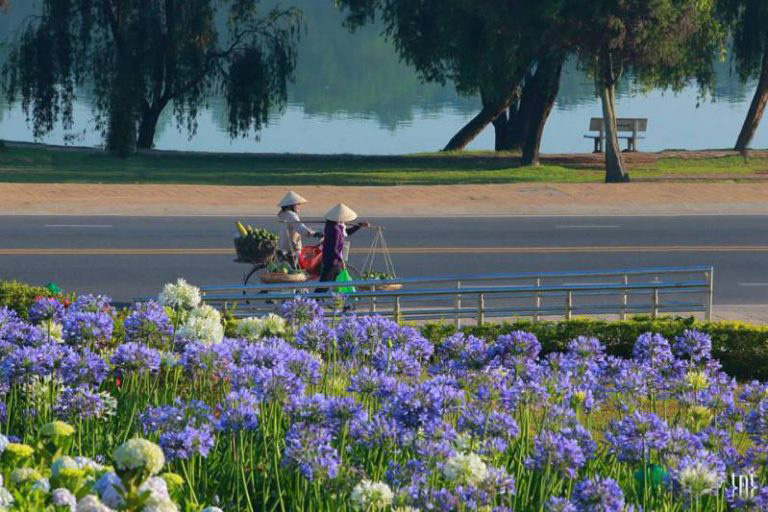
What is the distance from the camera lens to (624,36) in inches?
1222

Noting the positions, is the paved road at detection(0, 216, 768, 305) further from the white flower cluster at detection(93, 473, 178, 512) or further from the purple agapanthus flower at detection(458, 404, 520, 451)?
the white flower cluster at detection(93, 473, 178, 512)

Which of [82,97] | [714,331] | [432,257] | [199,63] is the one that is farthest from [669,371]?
[82,97]

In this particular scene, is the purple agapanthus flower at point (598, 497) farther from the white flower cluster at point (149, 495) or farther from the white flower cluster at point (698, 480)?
the white flower cluster at point (149, 495)

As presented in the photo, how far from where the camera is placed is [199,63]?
3909 cm

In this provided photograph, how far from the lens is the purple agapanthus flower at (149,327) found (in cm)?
823

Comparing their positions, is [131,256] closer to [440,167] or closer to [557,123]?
[440,167]

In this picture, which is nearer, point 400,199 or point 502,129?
point 400,199

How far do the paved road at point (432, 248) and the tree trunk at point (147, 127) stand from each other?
1518cm

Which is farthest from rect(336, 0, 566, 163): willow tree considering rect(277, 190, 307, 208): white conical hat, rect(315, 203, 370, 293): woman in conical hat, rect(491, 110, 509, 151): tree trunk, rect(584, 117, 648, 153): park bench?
rect(315, 203, 370, 293): woman in conical hat

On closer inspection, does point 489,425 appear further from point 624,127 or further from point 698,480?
point 624,127

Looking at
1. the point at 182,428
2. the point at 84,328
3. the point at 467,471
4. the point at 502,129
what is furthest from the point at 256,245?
the point at 502,129

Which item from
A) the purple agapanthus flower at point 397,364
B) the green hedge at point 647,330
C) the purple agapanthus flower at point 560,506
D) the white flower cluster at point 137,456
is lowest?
the green hedge at point 647,330

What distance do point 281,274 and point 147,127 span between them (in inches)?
987

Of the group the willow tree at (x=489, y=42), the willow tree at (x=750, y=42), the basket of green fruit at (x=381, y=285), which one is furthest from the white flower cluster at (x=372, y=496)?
the willow tree at (x=750, y=42)
